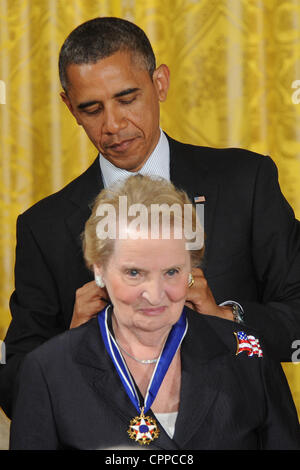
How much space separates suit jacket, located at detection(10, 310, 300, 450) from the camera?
179cm

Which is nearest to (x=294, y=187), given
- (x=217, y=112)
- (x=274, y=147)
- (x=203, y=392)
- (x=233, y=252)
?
(x=274, y=147)

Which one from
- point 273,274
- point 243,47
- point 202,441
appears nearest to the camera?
point 202,441

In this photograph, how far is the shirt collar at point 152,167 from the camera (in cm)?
223

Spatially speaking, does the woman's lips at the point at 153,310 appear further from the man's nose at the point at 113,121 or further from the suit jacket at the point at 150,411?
the man's nose at the point at 113,121

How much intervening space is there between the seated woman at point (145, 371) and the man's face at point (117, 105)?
30cm

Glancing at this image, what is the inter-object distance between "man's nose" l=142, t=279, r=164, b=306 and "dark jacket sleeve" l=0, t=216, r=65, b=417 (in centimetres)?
57

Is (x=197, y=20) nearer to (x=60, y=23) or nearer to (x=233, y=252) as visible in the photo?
(x=60, y=23)

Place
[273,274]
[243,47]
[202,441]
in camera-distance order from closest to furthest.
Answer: [202,441] → [273,274] → [243,47]

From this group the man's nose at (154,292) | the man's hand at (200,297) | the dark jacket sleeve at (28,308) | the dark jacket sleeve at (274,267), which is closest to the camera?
the man's nose at (154,292)

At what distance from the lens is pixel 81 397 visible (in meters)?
1.83

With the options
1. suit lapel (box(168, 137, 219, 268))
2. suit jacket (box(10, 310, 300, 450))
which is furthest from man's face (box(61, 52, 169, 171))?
suit jacket (box(10, 310, 300, 450))

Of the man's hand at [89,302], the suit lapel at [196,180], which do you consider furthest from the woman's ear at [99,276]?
the suit lapel at [196,180]
